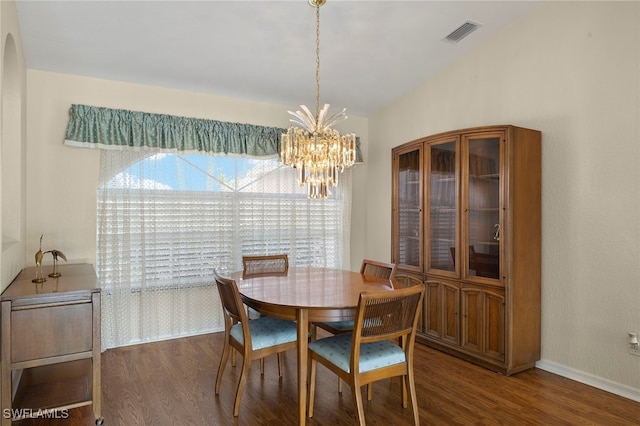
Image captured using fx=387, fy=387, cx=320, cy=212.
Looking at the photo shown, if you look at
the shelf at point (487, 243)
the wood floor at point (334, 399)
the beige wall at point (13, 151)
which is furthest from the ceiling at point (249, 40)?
the wood floor at point (334, 399)

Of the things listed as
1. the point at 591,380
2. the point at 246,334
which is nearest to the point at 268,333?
the point at 246,334

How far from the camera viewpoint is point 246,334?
2.38 m

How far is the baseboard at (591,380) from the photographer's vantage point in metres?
2.66

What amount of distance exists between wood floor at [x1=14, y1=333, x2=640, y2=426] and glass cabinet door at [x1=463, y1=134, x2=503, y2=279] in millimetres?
850

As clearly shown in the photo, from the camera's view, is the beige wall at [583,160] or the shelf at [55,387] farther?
the beige wall at [583,160]

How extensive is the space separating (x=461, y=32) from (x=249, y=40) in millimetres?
1834

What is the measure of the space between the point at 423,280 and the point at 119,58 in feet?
10.9

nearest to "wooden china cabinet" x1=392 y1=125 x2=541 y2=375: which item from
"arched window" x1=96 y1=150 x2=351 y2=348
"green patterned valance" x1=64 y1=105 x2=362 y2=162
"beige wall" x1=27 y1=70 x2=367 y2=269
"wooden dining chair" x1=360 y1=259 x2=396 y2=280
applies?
"wooden dining chair" x1=360 y1=259 x2=396 y2=280

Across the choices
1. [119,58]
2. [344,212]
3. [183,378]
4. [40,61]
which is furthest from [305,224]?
[40,61]

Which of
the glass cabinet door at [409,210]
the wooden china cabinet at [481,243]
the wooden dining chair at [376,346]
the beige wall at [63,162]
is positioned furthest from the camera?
the glass cabinet door at [409,210]

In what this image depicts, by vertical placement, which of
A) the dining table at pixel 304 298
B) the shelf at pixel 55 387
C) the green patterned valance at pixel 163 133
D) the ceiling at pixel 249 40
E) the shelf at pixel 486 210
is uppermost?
the ceiling at pixel 249 40

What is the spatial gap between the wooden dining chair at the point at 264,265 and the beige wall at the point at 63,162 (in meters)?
1.40

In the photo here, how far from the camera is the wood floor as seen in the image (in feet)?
7.75

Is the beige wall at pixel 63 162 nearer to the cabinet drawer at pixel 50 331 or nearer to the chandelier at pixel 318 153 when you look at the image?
the cabinet drawer at pixel 50 331
